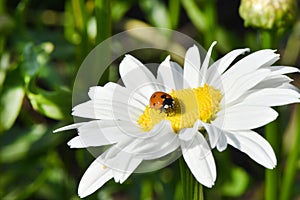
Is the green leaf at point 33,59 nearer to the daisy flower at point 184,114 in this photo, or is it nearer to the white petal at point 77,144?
the daisy flower at point 184,114

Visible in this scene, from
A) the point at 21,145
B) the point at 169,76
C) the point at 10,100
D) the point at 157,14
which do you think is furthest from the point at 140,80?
the point at 157,14

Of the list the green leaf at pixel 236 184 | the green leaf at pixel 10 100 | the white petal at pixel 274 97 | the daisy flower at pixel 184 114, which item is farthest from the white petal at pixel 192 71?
the green leaf at pixel 236 184

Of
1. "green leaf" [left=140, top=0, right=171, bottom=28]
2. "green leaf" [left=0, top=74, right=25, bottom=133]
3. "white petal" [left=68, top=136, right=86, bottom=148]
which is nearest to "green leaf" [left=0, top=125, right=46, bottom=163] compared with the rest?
"green leaf" [left=0, top=74, right=25, bottom=133]

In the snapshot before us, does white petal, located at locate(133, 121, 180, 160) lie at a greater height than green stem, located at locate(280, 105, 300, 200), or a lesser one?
greater

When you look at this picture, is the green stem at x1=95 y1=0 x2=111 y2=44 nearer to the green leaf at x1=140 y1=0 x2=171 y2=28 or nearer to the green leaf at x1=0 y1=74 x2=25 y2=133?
the green leaf at x1=0 y1=74 x2=25 y2=133

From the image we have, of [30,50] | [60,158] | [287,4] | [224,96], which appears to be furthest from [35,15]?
[224,96]

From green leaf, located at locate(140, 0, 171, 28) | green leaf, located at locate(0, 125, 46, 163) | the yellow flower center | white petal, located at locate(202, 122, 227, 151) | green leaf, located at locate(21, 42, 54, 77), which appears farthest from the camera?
green leaf, located at locate(140, 0, 171, 28)

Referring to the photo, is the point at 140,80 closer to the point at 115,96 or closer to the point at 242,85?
the point at 115,96

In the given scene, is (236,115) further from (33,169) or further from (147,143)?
(33,169)
